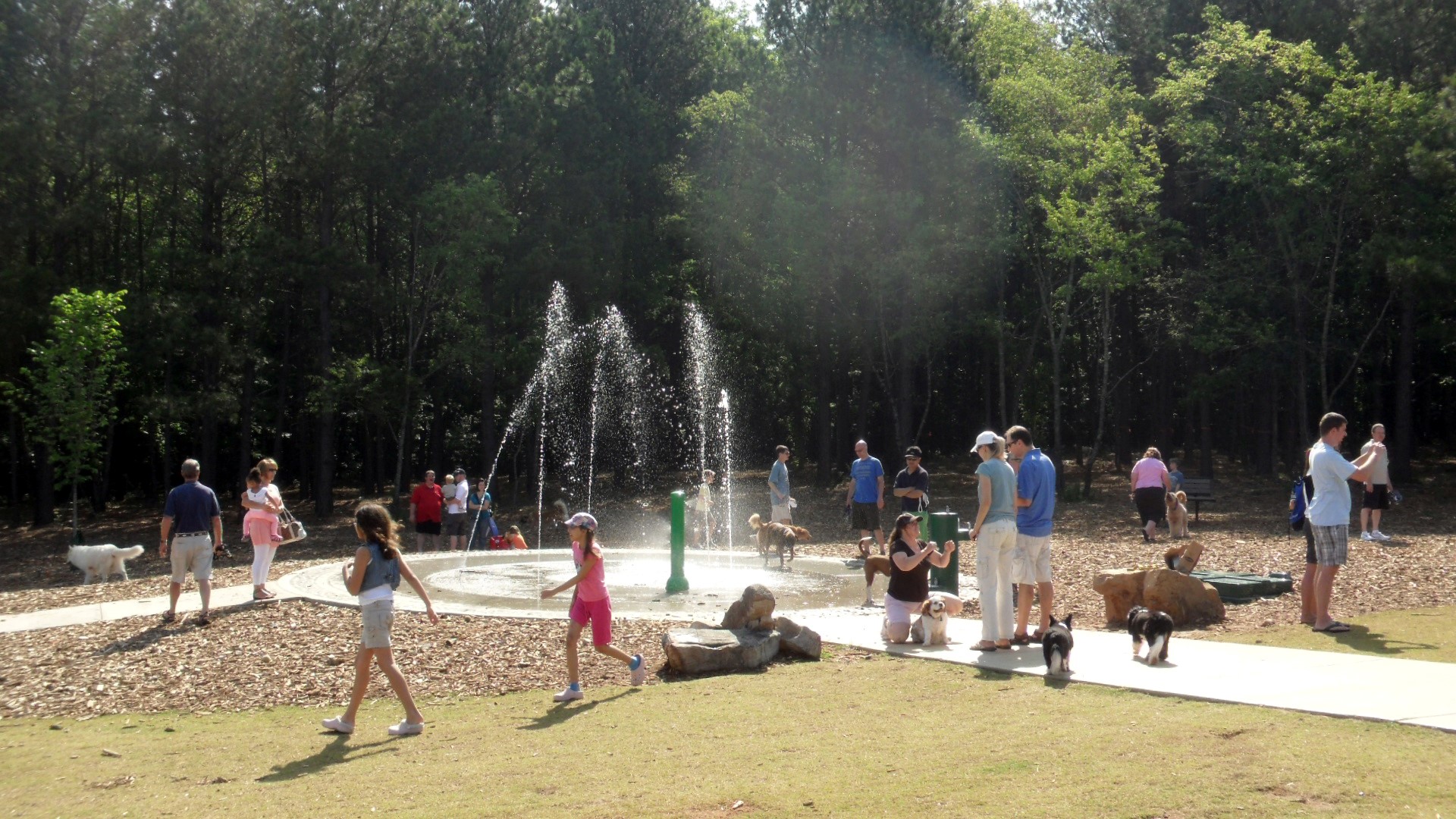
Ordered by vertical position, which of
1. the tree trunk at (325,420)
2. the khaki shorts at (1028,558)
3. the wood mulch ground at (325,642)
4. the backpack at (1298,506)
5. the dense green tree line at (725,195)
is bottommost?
the wood mulch ground at (325,642)

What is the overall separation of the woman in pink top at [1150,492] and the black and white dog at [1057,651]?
42.0 ft

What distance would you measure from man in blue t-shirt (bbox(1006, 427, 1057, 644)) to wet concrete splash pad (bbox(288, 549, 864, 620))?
3.27 m

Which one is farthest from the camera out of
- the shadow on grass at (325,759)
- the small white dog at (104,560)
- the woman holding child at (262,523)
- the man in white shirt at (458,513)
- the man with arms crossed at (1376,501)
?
the man in white shirt at (458,513)

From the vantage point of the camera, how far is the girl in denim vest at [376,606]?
796 centimetres

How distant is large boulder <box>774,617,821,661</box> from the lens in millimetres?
9945

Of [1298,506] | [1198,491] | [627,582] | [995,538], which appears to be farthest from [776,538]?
[1198,491]

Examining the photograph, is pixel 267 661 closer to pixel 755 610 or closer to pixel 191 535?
pixel 191 535

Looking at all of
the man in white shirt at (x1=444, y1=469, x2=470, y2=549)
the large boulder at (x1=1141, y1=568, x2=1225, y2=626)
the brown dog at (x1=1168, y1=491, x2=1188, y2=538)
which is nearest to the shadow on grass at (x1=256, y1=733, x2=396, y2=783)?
the large boulder at (x1=1141, y1=568, x2=1225, y2=626)

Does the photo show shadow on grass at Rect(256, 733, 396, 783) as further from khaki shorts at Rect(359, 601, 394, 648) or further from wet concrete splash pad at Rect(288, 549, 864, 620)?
wet concrete splash pad at Rect(288, 549, 864, 620)

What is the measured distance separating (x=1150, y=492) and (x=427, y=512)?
40.0 ft

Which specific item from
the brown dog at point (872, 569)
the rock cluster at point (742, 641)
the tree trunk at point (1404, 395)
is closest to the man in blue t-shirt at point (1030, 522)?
the brown dog at point (872, 569)

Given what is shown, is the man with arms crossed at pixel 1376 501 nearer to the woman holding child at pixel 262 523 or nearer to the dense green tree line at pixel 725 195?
the dense green tree line at pixel 725 195

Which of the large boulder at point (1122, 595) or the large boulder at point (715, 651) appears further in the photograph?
the large boulder at point (1122, 595)

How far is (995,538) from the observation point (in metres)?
9.48
